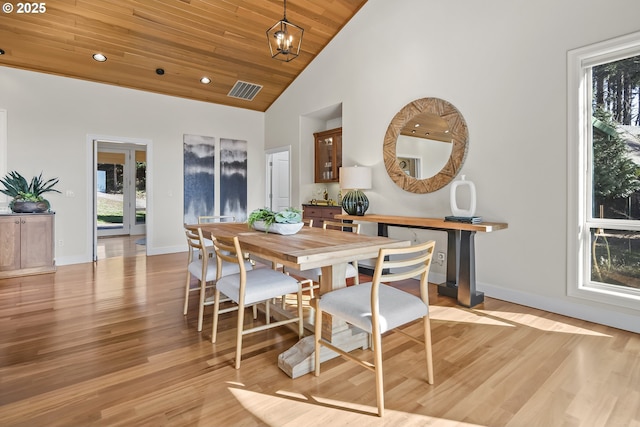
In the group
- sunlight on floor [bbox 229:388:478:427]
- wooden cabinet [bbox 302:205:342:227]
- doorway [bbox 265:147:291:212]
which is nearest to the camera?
sunlight on floor [bbox 229:388:478:427]

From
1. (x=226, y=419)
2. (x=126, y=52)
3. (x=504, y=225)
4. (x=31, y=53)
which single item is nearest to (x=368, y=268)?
(x=504, y=225)

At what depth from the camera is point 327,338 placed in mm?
2264

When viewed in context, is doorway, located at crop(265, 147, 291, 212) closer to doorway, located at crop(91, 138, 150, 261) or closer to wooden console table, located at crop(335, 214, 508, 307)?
doorway, located at crop(91, 138, 150, 261)

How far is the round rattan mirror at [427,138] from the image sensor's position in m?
3.81

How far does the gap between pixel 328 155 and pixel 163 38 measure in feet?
9.96

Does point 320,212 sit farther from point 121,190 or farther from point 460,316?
point 121,190

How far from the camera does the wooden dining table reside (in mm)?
1909

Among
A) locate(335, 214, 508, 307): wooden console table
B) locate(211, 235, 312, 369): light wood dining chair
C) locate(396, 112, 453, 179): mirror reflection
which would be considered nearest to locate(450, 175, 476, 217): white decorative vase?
locate(335, 214, 508, 307): wooden console table

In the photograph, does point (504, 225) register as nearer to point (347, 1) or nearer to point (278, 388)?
point (278, 388)

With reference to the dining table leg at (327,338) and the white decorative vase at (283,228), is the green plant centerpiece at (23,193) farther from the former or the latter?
the dining table leg at (327,338)

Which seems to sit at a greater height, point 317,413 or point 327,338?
point 327,338

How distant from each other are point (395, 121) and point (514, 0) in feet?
5.55

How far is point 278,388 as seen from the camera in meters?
1.89

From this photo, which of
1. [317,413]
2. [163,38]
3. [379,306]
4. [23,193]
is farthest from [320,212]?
[317,413]
